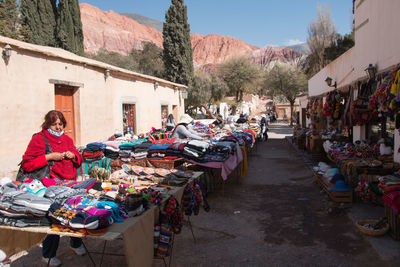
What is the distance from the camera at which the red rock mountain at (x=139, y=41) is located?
3120 inches

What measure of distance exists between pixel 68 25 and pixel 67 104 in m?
14.5

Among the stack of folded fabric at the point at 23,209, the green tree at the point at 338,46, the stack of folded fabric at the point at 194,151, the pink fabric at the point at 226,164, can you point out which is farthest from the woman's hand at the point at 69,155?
the green tree at the point at 338,46

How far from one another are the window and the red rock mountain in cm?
6398

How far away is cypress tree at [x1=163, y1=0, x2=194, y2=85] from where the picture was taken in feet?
81.5

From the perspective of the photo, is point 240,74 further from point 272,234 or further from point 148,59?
point 272,234

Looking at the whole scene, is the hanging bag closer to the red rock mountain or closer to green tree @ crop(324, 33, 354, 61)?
green tree @ crop(324, 33, 354, 61)

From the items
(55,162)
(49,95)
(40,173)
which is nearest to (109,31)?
(49,95)

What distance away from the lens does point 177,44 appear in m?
24.9

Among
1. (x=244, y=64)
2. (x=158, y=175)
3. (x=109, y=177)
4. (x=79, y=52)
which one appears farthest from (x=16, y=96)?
(x=244, y=64)

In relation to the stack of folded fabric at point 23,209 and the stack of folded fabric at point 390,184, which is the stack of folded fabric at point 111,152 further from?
the stack of folded fabric at point 390,184

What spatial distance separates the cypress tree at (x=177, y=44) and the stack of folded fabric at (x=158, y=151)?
1965 centimetres

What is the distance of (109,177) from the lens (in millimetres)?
4820

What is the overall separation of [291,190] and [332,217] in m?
2.00

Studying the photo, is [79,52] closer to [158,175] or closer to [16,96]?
[16,96]
